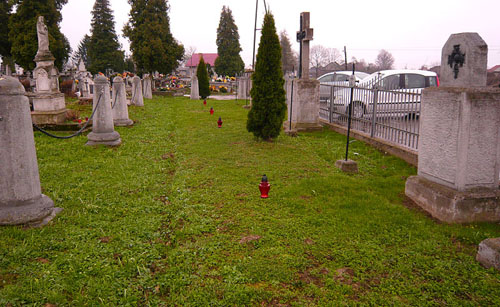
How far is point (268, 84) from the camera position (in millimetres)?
8719

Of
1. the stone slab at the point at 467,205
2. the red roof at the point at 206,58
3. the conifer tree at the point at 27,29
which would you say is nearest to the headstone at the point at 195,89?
the conifer tree at the point at 27,29

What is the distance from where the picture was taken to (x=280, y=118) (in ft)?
29.1

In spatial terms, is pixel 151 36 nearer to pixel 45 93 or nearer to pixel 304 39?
pixel 45 93

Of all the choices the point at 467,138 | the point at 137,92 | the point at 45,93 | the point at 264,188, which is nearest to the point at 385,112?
the point at 467,138

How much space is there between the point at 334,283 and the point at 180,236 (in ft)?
5.60

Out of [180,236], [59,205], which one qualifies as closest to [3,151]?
[59,205]

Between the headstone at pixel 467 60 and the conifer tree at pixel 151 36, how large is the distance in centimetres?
2899

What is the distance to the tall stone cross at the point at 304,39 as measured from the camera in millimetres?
10414

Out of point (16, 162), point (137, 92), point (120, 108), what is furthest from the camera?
point (137, 92)

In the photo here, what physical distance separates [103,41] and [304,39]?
42.0m

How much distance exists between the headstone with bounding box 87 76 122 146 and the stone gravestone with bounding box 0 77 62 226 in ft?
→ 14.0

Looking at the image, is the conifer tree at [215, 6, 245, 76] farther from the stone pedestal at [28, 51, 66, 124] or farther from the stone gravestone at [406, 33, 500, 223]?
the stone gravestone at [406, 33, 500, 223]

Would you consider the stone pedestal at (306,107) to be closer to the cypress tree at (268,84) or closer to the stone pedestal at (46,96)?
the cypress tree at (268,84)

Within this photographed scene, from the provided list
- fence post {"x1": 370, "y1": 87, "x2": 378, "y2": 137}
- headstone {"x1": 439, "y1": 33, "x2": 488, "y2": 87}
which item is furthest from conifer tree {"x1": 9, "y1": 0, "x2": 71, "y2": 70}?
headstone {"x1": 439, "y1": 33, "x2": 488, "y2": 87}
